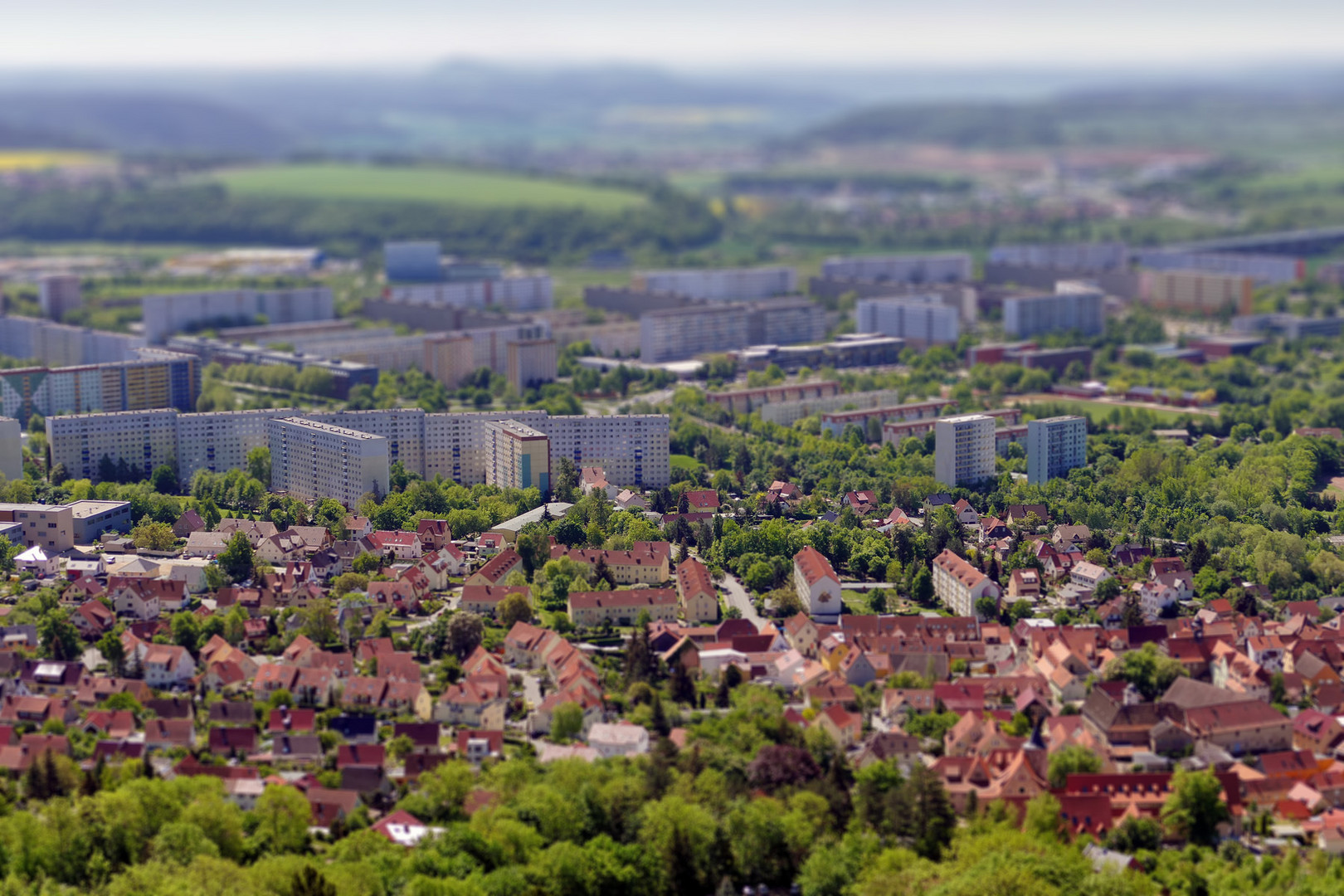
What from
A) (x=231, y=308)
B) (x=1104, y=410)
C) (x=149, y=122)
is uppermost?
(x=149, y=122)

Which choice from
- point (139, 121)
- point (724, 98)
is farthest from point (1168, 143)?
point (724, 98)

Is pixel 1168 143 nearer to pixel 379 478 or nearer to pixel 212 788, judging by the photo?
pixel 379 478

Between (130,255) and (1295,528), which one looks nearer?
(1295,528)

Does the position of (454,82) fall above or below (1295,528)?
above

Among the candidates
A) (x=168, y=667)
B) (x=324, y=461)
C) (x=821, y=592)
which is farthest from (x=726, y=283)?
(x=168, y=667)

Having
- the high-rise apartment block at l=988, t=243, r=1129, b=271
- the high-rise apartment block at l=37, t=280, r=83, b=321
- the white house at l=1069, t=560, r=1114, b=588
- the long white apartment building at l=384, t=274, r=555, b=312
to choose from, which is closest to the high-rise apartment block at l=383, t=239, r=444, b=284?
the long white apartment building at l=384, t=274, r=555, b=312

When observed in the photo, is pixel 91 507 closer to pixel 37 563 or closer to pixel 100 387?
pixel 37 563
